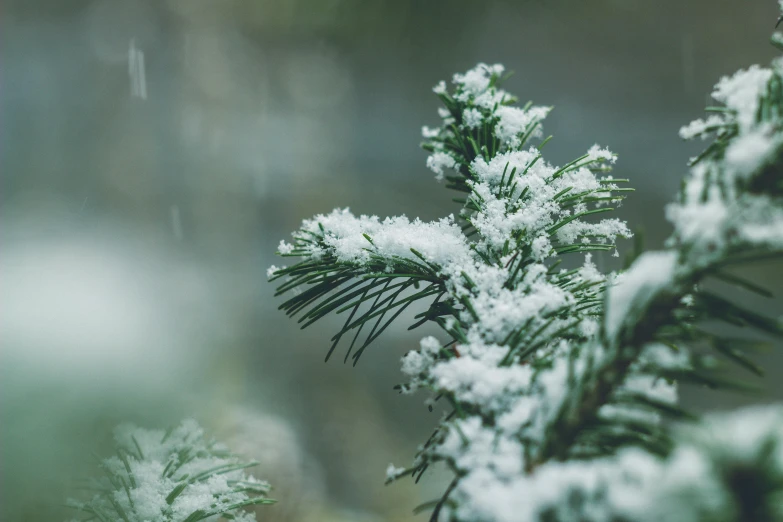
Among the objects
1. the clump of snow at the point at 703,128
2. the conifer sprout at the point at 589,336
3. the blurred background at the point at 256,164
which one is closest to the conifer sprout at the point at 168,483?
the conifer sprout at the point at 589,336

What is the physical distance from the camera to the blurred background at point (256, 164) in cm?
78

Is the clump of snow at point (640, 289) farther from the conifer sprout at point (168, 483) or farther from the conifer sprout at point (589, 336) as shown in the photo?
the conifer sprout at point (168, 483)

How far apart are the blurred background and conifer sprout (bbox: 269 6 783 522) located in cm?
59

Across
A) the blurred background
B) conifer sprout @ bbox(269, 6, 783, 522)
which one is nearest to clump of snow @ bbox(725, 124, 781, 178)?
conifer sprout @ bbox(269, 6, 783, 522)

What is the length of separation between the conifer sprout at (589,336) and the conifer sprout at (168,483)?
0.26 ft

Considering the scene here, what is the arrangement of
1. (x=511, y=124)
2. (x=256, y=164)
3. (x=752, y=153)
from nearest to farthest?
(x=752, y=153) → (x=511, y=124) → (x=256, y=164)

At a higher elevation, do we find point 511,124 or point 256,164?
point 256,164

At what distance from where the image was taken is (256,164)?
942mm

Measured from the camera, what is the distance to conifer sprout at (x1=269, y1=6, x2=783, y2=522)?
0.25 feet

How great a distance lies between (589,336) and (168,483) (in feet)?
0.52

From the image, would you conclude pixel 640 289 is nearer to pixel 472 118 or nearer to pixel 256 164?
pixel 472 118

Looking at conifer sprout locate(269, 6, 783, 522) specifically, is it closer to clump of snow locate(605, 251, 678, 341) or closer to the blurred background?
clump of snow locate(605, 251, 678, 341)

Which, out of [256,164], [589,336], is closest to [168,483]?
[589,336]

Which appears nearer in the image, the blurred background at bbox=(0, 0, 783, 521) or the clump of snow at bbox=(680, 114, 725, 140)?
the clump of snow at bbox=(680, 114, 725, 140)
